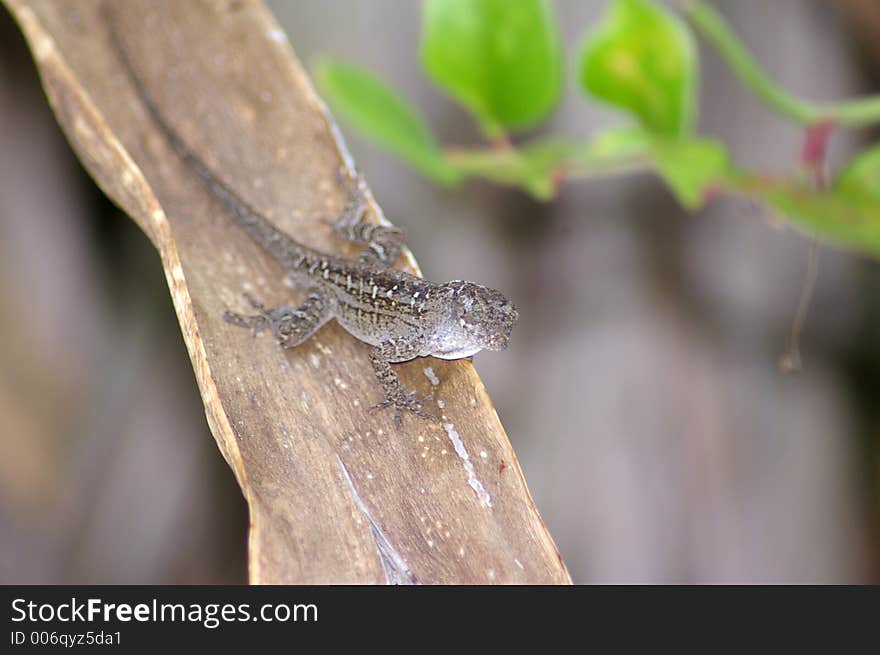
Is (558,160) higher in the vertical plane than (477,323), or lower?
higher

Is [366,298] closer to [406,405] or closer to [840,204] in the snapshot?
[406,405]

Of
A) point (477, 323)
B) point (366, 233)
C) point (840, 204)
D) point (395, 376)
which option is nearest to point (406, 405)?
point (395, 376)

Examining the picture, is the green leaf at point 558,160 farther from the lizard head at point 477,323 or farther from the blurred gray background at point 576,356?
the blurred gray background at point 576,356

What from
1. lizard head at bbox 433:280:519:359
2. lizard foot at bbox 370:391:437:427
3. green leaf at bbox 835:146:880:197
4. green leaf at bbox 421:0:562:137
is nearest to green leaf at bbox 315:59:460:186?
green leaf at bbox 421:0:562:137

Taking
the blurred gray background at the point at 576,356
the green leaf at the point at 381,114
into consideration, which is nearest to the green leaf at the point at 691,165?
the green leaf at the point at 381,114

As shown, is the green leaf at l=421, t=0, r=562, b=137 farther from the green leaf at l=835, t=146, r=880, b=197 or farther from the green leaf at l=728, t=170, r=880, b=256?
the green leaf at l=835, t=146, r=880, b=197
